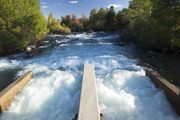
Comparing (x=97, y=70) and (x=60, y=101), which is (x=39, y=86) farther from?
(x=97, y=70)

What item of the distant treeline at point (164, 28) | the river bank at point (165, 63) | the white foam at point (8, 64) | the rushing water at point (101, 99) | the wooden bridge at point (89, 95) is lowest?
the white foam at point (8, 64)

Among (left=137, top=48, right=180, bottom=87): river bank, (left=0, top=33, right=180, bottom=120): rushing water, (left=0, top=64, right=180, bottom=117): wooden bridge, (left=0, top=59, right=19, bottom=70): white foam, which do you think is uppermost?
(left=0, top=64, right=180, bottom=117): wooden bridge

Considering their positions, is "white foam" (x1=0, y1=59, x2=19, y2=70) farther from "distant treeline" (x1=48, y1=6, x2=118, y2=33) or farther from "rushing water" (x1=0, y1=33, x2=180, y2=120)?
"distant treeline" (x1=48, y1=6, x2=118, y2=33)

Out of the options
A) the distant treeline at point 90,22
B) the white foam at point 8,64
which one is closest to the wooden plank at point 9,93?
the white foam at point 8,64

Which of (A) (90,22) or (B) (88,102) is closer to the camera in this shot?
(B) (88,102)

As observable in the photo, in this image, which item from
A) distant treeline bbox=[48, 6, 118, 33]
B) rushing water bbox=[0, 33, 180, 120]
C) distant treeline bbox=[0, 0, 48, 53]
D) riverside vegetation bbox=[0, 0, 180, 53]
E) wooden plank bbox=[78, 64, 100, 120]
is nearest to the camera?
wooden plank bbox=[78, 64, 100, 120]

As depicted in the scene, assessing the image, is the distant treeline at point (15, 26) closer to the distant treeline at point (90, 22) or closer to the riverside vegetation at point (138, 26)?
the riverside vegetation at point (138, 26)

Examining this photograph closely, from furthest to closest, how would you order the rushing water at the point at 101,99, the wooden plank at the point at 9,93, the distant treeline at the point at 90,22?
the distant treeline at the point at 90,22 < the wooden plank at the point at 9,93 < the rushing water at the point at 101,99

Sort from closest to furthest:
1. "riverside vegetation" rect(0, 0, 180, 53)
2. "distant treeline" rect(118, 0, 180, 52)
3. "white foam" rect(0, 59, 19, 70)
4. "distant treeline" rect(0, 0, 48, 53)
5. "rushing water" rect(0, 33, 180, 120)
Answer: "rushing water" rect(0, 33, 180, 120) → "white foam" rect(0, 59, 19, 70) → "distant treeline" rect(118, 0, 180, 52) → "riverside vegetation" rect(0, 0, 180, 53) → "distant treeline" rect(0, 0, 48, 53)

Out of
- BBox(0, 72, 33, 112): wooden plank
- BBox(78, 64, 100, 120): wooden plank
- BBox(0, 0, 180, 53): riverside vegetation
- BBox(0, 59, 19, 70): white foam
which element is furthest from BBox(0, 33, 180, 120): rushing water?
BBox(0, 0, 180, 53): riverside vegetation

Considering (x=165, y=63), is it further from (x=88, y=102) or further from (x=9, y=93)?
(x=9, y=93)

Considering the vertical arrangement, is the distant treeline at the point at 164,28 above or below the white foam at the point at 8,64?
above

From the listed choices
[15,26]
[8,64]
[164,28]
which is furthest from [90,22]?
[8,64]

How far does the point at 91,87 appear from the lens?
9422 millimetres
